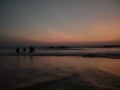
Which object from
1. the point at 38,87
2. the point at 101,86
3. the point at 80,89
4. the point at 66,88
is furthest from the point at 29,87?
the point at 101,86

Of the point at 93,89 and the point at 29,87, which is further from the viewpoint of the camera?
the point at 29,87

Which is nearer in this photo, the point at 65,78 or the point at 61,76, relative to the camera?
the point at 65,78

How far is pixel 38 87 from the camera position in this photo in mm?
5785

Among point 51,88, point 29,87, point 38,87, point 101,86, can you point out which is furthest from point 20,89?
point 101,86

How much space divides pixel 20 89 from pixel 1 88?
873mm

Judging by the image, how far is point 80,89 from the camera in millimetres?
5441

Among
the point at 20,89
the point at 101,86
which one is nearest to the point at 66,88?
the point at 101,86

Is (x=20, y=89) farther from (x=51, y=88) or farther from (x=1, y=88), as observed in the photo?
(x=51, y=88)

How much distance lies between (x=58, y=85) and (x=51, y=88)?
480 mm

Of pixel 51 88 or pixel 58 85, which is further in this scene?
pixel 58 85

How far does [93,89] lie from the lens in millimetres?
5359

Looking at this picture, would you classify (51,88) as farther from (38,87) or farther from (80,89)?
(80,89)

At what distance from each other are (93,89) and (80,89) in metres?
0.53

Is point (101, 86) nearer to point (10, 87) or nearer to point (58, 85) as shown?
point (58, 85)
